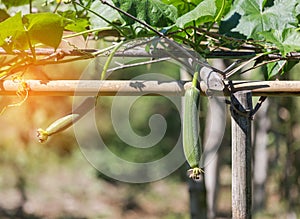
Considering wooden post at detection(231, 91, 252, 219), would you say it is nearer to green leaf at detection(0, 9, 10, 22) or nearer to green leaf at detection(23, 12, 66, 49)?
green leaf at detection(23, 12, 66, 49)

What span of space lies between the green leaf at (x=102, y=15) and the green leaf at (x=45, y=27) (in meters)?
0.09

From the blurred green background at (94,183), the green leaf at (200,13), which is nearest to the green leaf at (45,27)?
the green leaf at (200,13)

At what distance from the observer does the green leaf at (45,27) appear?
570mm

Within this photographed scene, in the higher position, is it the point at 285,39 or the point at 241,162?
the point at 285,39

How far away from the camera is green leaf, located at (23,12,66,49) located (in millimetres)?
570

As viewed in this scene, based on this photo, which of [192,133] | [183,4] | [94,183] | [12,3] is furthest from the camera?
[94,183]

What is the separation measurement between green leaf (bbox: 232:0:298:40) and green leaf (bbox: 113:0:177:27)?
0.07 metres

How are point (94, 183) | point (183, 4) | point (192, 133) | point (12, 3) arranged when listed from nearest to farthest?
point (192, 133) < point (183, 4) < point (12, 3) < point (94, 183)

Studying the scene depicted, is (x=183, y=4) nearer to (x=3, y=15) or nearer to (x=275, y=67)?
(x=275, y=67)

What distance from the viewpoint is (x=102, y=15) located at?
2.19 feet

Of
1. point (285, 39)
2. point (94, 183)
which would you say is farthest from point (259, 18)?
point (94, 183)

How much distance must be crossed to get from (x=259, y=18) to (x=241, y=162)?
15 centimetres

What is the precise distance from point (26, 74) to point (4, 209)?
4.22 m

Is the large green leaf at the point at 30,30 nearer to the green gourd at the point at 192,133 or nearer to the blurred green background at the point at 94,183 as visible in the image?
the green gourd at the point at 192,133
